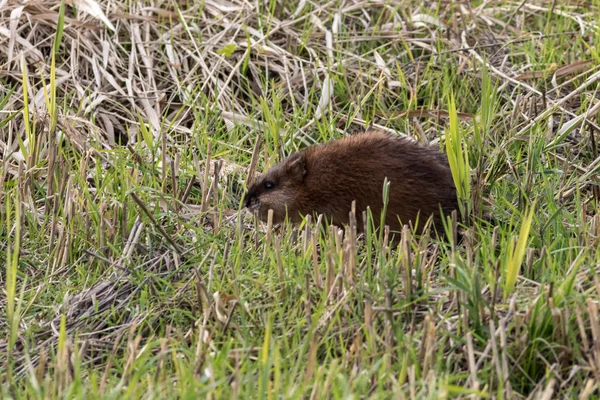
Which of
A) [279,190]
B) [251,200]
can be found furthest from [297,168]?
[251,200]

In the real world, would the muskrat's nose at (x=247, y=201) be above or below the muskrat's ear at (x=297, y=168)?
below

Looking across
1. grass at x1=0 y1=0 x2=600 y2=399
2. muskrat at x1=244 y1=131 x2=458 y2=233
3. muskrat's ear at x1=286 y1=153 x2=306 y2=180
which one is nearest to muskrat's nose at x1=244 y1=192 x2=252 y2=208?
muskrat at x1=244 y1=131 x2=458 y2=233

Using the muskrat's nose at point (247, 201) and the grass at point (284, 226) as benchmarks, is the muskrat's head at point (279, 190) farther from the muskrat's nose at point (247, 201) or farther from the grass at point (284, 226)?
the grass at point (284, 226)

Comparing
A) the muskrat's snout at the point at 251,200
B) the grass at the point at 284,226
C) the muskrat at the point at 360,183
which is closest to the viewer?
the grass at the point at 284,226

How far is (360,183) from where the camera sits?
482 cm

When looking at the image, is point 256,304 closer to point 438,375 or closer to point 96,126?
point 438,375

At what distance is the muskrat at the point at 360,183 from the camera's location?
4.66 m

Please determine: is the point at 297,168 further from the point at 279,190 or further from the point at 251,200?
the point at 251,200

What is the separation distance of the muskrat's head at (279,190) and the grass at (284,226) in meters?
0.11

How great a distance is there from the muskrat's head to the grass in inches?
4.2

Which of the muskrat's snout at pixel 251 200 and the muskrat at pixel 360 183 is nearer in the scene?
the muskrat at pixel 360 183

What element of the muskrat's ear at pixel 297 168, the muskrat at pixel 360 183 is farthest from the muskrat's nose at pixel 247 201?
the muskrat's ear at pixel 297 168

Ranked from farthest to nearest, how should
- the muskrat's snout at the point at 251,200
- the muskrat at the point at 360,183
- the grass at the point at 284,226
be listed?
the muskrat's snout at the point at 251,200, the muskrat at the point at 360,183, the grass at the point at 284,226

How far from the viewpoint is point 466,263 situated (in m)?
3.80
